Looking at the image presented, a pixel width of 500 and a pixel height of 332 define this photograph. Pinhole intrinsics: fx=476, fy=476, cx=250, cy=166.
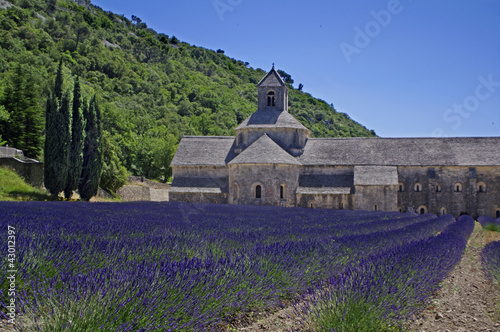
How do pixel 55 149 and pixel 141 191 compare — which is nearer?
pixel 55 149

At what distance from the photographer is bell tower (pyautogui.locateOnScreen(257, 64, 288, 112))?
149 feet

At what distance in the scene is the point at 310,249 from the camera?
9.02m

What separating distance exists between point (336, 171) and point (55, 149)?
22836 millimetres

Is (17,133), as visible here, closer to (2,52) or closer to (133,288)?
(2,52)

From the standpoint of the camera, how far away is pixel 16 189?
27125 millimetres

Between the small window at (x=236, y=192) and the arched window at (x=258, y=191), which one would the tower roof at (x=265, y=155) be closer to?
the small window at (x=236, y=192)

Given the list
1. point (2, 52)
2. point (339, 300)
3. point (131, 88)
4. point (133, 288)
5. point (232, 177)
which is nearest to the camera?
point (133, 288)

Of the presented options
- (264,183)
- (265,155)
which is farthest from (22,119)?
(264,183)

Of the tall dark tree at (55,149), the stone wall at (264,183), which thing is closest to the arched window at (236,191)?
the stone wall at (264,183)

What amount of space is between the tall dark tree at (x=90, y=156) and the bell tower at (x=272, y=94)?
17.7m

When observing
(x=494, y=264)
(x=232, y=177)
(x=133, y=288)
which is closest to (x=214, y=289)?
(x=133, y=288)

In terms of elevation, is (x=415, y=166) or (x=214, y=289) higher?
(x=415, y=166)

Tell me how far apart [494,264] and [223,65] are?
159m

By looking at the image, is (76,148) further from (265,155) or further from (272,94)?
(272,94)
